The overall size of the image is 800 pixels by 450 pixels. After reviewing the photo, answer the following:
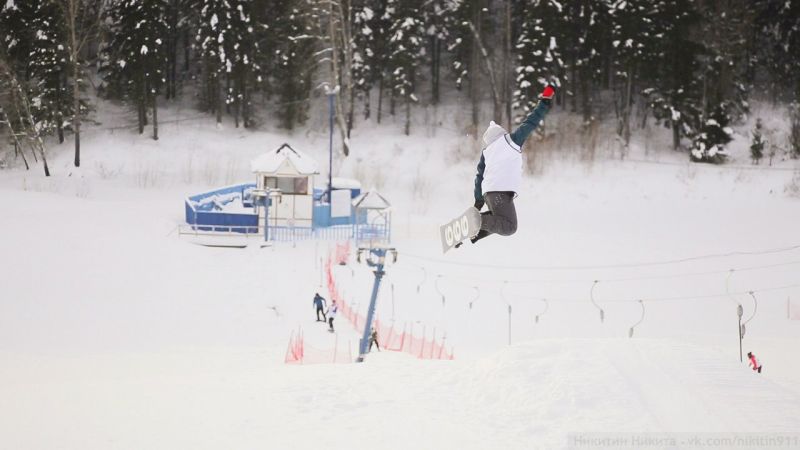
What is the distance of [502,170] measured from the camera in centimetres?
629

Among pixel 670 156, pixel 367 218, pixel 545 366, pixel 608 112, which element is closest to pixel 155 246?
pixel 367 218

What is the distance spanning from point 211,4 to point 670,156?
2841 cm

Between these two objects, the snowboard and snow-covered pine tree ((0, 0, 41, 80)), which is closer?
the snowboard

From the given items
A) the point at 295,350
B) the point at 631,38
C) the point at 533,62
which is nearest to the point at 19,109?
the point at 533,62

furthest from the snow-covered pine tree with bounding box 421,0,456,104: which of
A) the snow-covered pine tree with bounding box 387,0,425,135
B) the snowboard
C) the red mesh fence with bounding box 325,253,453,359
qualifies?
the snowboard

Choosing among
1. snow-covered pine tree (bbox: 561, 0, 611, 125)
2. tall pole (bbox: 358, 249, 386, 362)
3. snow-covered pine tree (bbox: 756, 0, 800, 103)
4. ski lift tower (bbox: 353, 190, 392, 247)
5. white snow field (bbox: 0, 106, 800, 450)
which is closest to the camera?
white snow field (bbox: 0, 106, 800, 450)

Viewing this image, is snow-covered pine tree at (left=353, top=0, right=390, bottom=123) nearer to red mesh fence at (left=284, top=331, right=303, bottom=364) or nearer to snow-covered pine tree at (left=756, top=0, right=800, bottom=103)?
snow-covered pine tree at (left=756, top=0, right=800, bottom=103)

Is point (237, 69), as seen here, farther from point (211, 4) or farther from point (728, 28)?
point (728, 28)

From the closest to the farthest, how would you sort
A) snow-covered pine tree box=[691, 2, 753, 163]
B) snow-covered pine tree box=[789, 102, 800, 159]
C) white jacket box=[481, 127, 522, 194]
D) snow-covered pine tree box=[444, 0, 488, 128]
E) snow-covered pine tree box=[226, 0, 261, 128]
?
1. white jacket box=[481, 127, 522, 194]
2. snow-covered pine tree box=[789, 102, 800, 159]
3. snow-covered pine tree box=[691, 2, 753, 163]
4. snow-covered pine tree box=[226, 0, 261, 128]
5. snow-covered pine tree box=[444, 0, 488, 128]

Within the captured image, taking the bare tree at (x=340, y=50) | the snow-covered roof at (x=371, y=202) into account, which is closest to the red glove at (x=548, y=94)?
the snow-covered roof at (x=371, y=202)

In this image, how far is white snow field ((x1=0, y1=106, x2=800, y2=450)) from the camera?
26.2 ft

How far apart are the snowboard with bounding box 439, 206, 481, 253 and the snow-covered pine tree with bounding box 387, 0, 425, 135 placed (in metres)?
35.5

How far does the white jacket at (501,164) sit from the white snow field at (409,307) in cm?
277

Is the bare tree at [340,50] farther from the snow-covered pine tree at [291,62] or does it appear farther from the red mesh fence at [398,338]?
the red mesh fence at [398,338]
